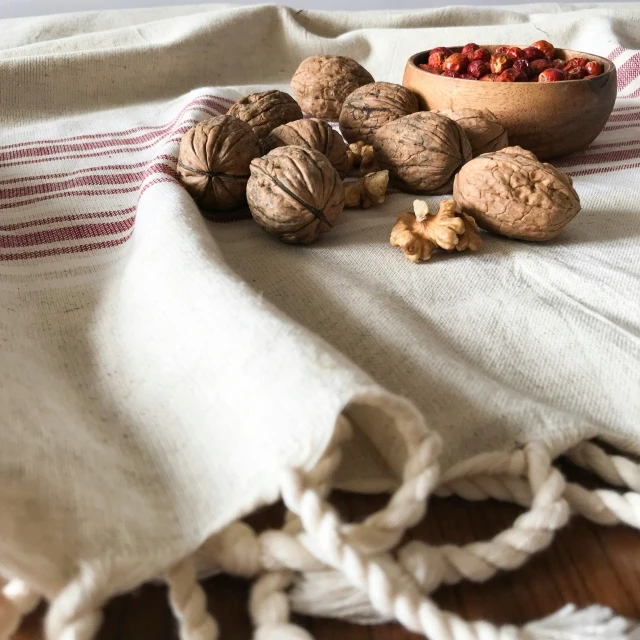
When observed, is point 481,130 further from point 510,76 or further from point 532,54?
point 532,54

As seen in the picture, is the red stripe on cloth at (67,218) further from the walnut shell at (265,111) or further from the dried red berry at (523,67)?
the dried red berry at (523,67)

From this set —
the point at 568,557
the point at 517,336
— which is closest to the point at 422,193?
the point at 517,336

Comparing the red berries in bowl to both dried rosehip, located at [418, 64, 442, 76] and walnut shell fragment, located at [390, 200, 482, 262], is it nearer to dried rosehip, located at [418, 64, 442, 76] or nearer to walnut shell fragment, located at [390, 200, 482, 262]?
dried rosehip, located at [418, 64, 442, 76]

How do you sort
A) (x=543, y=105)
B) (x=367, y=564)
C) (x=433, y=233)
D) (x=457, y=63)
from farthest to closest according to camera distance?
(x=457, y=63)
(x=543, y=105)
(x=433, y=233)
(x=367, y=564)

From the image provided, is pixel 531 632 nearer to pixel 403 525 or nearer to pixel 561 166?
pixel 403 525

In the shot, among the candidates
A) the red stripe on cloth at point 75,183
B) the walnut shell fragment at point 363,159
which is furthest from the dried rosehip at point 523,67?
the red stripe on cloth at point 75,183

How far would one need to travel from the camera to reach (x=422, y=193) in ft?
2.60

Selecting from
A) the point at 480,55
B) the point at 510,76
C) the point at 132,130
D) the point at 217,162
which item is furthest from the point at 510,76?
the point at 132,130

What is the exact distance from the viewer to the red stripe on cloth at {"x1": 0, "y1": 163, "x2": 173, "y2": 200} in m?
0.77

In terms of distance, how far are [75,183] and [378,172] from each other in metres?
0.37

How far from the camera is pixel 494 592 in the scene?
340 mm

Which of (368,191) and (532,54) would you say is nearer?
(368,191)

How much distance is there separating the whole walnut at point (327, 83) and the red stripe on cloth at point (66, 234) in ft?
1.50

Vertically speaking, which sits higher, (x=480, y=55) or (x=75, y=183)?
(x=480, y=55)
